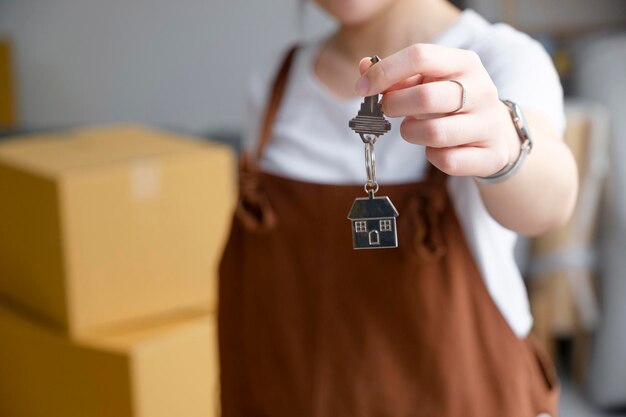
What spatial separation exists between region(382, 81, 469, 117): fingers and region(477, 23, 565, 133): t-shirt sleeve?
157 mm

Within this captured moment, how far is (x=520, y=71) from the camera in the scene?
653 millimetres

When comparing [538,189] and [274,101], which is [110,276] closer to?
[274,101]

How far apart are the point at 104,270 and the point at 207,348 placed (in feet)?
0.58

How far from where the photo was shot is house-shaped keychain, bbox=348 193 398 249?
0.51 m

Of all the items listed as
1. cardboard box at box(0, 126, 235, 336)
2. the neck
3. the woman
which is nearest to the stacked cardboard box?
cardboard box at box(0, 126, 235, 336)

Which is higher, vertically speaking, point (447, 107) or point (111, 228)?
point (447, 107)

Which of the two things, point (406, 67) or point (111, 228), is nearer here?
point (406, 67)

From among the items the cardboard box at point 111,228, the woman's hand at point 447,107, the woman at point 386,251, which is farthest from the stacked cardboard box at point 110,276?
the woman's hand at point 447,107

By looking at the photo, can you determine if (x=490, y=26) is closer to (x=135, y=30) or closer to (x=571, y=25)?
(x=135, y=30)

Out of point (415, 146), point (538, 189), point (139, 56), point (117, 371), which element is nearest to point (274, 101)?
point (415, 146)

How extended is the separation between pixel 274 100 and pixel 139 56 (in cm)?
155

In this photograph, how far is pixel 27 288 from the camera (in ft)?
4.73

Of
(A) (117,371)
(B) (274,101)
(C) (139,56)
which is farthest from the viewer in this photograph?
(C) (139,56)

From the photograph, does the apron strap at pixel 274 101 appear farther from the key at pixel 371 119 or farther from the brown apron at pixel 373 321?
the key at pixel 371 119
